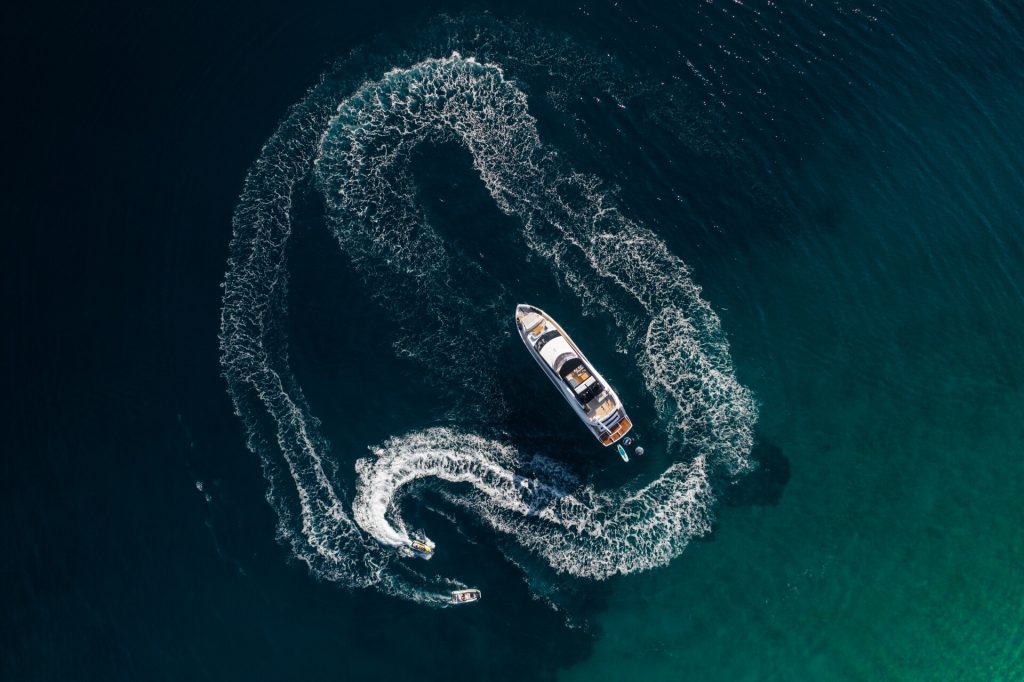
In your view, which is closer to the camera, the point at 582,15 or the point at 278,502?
the point at 278,502

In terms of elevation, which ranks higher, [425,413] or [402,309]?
[402,309]

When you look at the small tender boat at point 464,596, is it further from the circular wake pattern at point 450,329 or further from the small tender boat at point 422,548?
the small tender boat at point 422,548

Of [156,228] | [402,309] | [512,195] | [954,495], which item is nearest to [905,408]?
[954,495]

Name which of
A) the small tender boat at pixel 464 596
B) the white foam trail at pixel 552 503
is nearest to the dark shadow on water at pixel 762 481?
the white foam trail at pixel 552 503

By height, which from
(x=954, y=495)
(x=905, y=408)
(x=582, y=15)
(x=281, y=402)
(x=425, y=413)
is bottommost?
(x=954, y=495)

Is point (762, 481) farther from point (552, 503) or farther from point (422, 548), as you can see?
point (422, 548)

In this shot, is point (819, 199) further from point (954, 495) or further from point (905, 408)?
point (954, 495)
